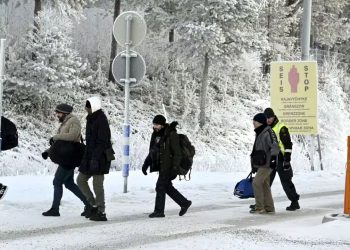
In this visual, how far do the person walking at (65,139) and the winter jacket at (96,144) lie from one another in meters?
0.27

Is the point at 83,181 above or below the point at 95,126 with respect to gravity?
below

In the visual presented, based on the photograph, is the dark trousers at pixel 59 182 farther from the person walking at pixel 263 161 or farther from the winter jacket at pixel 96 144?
the person walking at pixel 263 161

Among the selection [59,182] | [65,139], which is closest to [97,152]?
[65,139]

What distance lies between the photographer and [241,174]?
60.5 feet

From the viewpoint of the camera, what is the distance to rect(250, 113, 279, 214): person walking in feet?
35.9

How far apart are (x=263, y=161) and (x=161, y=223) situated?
2.31 meters

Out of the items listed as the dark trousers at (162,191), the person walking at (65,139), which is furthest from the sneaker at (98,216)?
the dark trousers at (162,191)

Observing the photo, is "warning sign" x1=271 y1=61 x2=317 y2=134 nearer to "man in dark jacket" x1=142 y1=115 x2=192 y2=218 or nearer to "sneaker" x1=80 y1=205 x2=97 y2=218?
"man in dark jacket" x1=142 y1=115 x2=192 y2=218

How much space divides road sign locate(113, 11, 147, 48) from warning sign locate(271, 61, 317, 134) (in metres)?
8.45

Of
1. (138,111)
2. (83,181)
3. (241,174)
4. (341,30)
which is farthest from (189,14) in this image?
(83,181)

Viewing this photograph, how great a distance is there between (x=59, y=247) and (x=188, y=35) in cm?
2176

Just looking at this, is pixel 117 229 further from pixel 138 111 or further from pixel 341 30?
pixel 341 30

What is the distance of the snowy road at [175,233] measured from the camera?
754cm

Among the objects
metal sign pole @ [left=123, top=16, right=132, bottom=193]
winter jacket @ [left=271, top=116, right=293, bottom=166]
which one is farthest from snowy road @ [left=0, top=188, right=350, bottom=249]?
metal sign pole @ [left=123, top=16, right=132, bottom=193]
